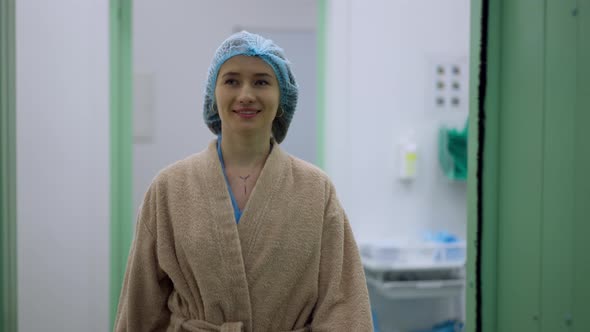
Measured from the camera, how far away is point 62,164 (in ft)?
5.32

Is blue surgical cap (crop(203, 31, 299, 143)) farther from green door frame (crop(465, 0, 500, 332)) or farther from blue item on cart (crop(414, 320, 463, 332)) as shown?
blue item on cart (crop(414, 320, 463, 332))

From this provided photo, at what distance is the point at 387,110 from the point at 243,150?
149 centimetres

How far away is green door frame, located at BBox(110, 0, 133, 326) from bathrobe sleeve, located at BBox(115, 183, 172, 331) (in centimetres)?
103

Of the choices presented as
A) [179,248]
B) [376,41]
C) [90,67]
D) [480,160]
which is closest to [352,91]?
[376,41]

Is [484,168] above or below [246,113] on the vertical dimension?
below

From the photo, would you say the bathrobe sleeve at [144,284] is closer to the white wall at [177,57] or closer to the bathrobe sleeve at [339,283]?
the bathrobe sleeve at [339,283]

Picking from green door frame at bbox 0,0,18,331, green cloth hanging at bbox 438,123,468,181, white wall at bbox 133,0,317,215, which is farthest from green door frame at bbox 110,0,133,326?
green cloth hanging at bbox 438,123,468,181

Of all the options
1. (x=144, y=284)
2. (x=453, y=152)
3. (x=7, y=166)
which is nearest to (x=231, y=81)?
(x=144, y=284)

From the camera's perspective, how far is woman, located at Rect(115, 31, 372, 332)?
814 mm

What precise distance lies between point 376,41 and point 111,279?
5.56ft

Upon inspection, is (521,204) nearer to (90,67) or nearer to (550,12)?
(550,12)

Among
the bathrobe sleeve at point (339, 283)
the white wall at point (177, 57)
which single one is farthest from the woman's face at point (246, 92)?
the white wall at point (177, 57)

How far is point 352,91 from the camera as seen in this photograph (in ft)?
7.14

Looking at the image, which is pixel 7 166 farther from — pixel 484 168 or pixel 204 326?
pixel 484 168
